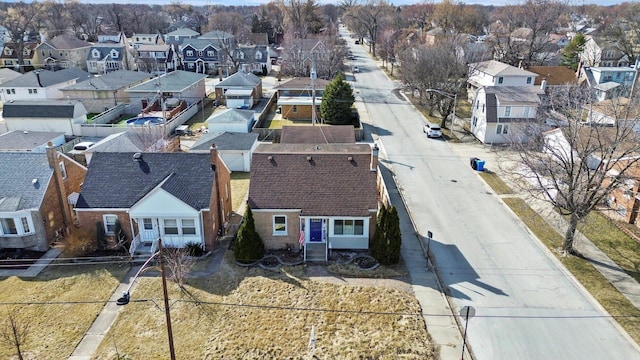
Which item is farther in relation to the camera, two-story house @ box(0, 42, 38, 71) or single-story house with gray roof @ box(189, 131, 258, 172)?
two-story house @ box(0, 42, 38, 71)

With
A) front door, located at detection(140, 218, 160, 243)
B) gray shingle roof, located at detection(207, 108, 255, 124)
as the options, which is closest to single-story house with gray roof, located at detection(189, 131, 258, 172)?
gray shingle roof, located at detection(207, 108, 255, 124)

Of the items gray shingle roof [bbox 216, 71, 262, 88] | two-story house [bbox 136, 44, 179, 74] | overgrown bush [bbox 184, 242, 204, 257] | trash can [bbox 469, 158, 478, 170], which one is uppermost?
two-story house [bbox 136, 44, 179, 74]

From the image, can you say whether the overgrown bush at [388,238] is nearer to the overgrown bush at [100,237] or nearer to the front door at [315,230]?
the front door at [315,230]

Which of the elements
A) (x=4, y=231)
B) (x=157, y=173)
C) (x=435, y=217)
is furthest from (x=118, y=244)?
(x=435, y=217)

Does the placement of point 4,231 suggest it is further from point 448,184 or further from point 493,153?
point 493,153

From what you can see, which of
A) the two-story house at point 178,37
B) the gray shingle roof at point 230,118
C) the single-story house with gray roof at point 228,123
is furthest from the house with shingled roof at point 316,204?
the two-story house at point 178,37

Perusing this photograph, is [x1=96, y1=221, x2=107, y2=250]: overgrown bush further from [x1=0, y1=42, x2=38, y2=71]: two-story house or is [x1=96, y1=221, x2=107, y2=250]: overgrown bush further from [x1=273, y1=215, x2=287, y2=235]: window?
[x1=0, y1=42, x2=38, y2=71]: two-story house
